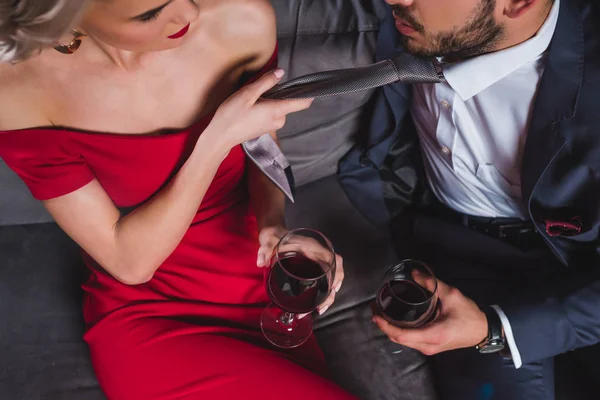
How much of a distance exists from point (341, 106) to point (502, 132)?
1.58 feet

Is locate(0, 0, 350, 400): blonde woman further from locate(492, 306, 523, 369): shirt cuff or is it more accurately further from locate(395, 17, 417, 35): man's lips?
locate(492, 306, 523, 369): shirt cuff

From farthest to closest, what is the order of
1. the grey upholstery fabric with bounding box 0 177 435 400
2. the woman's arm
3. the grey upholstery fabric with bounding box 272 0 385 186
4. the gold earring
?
the grey upholstery fabric with bounding box 272 0 385 186 < the grey upholstery fabric with bounding box 0 177 435 400 < the woman's arm < the gold earring

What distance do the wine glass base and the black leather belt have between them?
592 mm

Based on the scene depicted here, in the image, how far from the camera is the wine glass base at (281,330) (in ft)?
4.40

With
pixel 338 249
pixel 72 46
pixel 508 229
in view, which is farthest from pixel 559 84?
pixel 72 46

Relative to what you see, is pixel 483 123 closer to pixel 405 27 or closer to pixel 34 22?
pixel 405 27

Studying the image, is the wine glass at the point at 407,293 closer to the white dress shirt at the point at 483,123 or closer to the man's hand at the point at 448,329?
the man's hand at the point at 448,329

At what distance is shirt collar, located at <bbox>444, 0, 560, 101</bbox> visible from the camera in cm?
122

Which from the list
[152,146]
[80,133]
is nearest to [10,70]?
[80,133]

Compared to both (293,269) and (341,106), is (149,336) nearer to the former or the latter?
(293,269)

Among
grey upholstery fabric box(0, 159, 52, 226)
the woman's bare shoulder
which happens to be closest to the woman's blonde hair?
the woman's bare shoulder

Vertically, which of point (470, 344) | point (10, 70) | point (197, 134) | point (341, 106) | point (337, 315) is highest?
point (10, 70)

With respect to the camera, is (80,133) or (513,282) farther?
(513,282)

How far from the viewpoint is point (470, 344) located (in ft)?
4.39
